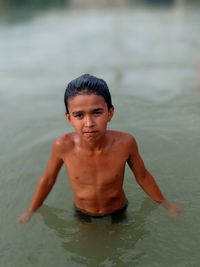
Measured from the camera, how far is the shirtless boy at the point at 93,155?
2006 mm

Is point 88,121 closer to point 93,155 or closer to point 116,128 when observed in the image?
point 93,155

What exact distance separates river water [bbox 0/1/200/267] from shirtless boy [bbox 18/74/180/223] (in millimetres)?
264

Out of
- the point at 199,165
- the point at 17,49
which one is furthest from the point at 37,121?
the point at 17,49

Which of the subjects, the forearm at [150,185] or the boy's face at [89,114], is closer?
the boy's face at [89,114]

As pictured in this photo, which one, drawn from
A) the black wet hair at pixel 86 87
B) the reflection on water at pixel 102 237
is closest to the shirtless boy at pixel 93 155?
the black wet hair at pixel 86 87

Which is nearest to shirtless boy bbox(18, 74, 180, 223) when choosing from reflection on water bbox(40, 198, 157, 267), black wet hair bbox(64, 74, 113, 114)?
black wet hair bbox(64, 74, 113, 114)

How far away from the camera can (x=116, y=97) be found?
5605 millimetres

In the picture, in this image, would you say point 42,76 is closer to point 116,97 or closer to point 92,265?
point 116,97

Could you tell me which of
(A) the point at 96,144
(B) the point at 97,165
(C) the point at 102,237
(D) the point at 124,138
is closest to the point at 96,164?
(B) the point at 97,165

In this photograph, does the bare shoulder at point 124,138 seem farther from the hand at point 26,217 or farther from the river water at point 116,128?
the hand at point 26,217

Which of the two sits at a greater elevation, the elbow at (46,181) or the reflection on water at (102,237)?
the elbow at (46,181)

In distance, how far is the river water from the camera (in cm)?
258

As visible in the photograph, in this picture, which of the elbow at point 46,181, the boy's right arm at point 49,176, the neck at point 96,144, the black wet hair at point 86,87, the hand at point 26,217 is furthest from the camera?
the hand at point 26,217

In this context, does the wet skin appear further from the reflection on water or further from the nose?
the reflection on water
